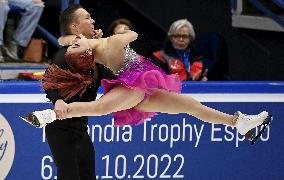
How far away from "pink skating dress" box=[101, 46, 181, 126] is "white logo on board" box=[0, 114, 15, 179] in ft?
3.42

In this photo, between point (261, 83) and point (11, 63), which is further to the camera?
point (11, 63)

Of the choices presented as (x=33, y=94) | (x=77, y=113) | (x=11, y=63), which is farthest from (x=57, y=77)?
(x=11, y=63)

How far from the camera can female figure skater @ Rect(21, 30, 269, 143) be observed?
463cm

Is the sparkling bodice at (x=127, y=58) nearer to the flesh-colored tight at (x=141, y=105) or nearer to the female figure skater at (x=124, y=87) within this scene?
the female figure skater at (x=124, y=87)

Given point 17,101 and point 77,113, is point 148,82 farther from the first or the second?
point 17,101

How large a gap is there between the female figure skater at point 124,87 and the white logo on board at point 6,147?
104 cm

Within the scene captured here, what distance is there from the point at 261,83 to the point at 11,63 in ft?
7.98

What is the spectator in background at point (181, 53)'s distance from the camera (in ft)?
23.1

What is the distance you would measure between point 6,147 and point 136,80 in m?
1.38

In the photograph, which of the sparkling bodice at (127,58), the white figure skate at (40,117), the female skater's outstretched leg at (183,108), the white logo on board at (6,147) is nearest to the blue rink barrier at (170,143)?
the white logo on board at (6,147)

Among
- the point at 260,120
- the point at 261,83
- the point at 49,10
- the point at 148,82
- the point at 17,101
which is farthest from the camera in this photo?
the point at 49,10

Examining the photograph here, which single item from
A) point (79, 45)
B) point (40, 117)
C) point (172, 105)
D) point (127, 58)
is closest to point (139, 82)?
point (127, 58)

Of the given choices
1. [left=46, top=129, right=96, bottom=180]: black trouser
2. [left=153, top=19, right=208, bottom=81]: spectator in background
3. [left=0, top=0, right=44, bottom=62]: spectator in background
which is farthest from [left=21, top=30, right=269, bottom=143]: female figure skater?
[left=0, top=0, right=44, bottom=62]: spectator in background

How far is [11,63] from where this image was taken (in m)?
7.38
